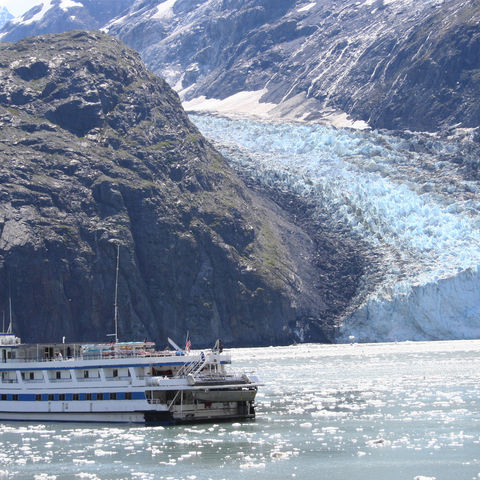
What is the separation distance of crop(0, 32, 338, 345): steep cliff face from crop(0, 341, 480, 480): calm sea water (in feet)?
234

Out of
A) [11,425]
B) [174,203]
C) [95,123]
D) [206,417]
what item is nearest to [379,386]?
[206,417]

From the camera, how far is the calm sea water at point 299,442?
53.8 meters

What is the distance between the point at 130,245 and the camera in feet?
559

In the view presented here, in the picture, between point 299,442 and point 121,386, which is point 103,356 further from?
point 299,442

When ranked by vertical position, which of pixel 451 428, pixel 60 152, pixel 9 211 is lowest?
pixel 451 428

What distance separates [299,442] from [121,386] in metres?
16.6

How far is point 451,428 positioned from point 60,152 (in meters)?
130

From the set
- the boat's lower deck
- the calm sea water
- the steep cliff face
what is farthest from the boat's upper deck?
the steep cliff face

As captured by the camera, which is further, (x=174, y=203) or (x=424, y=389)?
(x=174, y=203)

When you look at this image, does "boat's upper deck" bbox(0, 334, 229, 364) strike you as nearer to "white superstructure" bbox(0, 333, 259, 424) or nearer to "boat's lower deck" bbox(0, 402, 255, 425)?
"white superstructure" bbox(0, 333, 259, 424)

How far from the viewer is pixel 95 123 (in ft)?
650

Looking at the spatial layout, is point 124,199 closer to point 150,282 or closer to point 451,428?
point 150,282

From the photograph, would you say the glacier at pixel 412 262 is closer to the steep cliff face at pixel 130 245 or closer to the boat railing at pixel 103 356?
the steep cliff face at pixel 130 245

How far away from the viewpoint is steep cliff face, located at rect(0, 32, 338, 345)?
528 ft
